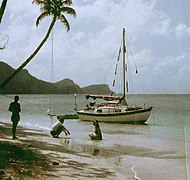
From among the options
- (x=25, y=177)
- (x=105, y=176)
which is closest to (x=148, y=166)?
(x=105, y=176)

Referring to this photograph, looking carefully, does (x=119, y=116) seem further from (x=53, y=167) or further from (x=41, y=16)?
(x=53, y=167)

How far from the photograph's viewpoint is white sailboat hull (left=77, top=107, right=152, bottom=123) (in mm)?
39406

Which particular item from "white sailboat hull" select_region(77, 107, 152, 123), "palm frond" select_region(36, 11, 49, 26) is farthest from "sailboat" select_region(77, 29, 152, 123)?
"palm frond" select_region(36, 11, 49, 26)

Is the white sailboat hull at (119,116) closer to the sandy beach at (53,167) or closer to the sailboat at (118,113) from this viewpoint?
the sailboat at (118,113)

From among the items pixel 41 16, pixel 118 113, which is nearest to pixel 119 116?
pixel 118 113

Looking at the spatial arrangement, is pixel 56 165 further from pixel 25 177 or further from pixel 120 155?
pixel 120 155

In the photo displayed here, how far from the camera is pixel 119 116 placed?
129 feet

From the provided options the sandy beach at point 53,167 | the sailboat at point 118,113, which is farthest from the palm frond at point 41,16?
the sailboat at point 118,113

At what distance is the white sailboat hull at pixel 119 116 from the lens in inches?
1551

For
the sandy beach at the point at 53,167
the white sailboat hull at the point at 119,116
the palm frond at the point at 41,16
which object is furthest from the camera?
the white sailboat hull at the point at 119,116

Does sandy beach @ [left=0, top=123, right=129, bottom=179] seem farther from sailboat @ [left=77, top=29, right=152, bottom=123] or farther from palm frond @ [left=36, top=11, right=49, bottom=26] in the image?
sailboat @ [left=77, top=29, right=152, bottom=123]

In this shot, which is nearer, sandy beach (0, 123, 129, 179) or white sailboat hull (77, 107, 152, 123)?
sandy beach (0, 123, 129, 179)

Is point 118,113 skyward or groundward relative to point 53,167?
skyward

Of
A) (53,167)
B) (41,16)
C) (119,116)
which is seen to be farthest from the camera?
(119,116)
